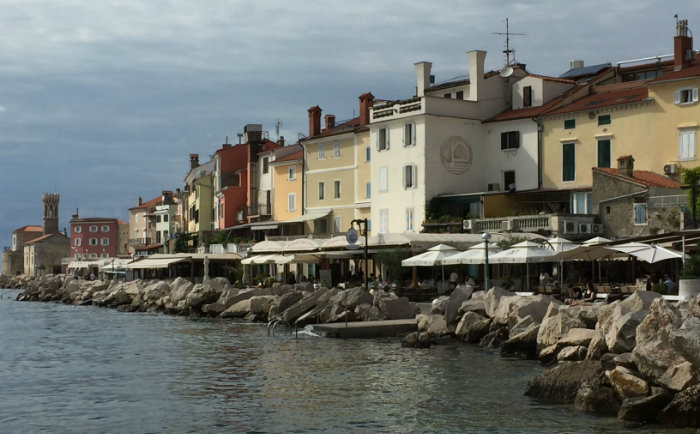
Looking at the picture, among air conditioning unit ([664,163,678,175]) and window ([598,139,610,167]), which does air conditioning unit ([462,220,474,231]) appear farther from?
air conditioning unit ([664,163,678,175])

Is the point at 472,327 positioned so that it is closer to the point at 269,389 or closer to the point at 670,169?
the point at 269,389

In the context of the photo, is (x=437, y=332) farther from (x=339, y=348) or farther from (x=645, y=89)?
(x=645, y=89)

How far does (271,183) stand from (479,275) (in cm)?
2561

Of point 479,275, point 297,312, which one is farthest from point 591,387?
point 479,275

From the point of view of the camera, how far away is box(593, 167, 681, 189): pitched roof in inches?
1598

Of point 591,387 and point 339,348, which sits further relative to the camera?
point 339,348

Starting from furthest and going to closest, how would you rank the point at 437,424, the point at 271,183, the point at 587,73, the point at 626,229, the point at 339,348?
the point at 271,183 < the point at 587,73 < the point at 626,229 < the point at 339,348 < the point at 437,424

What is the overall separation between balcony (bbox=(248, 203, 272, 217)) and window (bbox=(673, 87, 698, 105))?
31.8 metres

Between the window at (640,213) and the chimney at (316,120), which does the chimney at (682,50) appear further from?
the chimney at (316,120)

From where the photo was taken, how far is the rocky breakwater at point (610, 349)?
16.3 meters

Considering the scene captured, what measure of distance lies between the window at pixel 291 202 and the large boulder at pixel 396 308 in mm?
30453

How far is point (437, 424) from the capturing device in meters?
16.9

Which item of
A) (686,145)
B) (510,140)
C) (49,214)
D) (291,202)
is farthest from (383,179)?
(49,214)

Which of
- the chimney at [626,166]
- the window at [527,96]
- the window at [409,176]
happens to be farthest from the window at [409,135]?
the chimney at [626,166]
